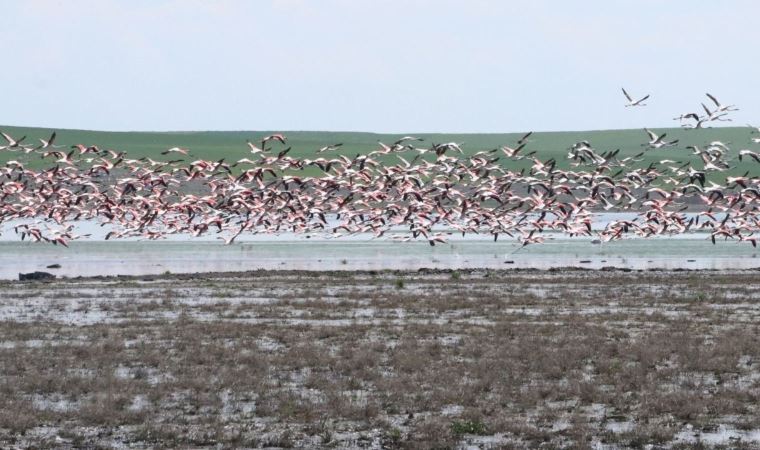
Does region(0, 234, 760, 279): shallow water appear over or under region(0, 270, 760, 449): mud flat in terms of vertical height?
under

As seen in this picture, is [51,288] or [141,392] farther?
[51,288]

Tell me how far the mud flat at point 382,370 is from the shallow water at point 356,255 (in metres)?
18.7

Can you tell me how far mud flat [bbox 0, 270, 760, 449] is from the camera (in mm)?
17797

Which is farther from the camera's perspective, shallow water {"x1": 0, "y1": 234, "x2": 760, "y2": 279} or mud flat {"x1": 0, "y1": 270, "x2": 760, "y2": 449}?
shallow water {"x1": 0, "y1": 234, "x2": 760, "y2": 279}

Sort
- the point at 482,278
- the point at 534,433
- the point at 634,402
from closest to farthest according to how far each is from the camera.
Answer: the point at 534,433, the point at 634,402, the point at 482,278

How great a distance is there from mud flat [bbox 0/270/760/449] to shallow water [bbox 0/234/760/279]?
1873 centimetres

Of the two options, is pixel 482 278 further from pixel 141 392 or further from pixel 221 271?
pixel 141 392

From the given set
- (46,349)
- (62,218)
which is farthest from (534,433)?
(62,218)

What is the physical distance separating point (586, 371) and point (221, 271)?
34.4 m

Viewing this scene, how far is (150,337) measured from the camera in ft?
95.1

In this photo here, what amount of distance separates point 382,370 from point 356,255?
4726 cm

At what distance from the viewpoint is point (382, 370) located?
23.6 m

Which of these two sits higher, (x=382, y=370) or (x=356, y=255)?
(x=382, y=370)

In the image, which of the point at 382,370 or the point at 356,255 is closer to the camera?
the point at 382,370
